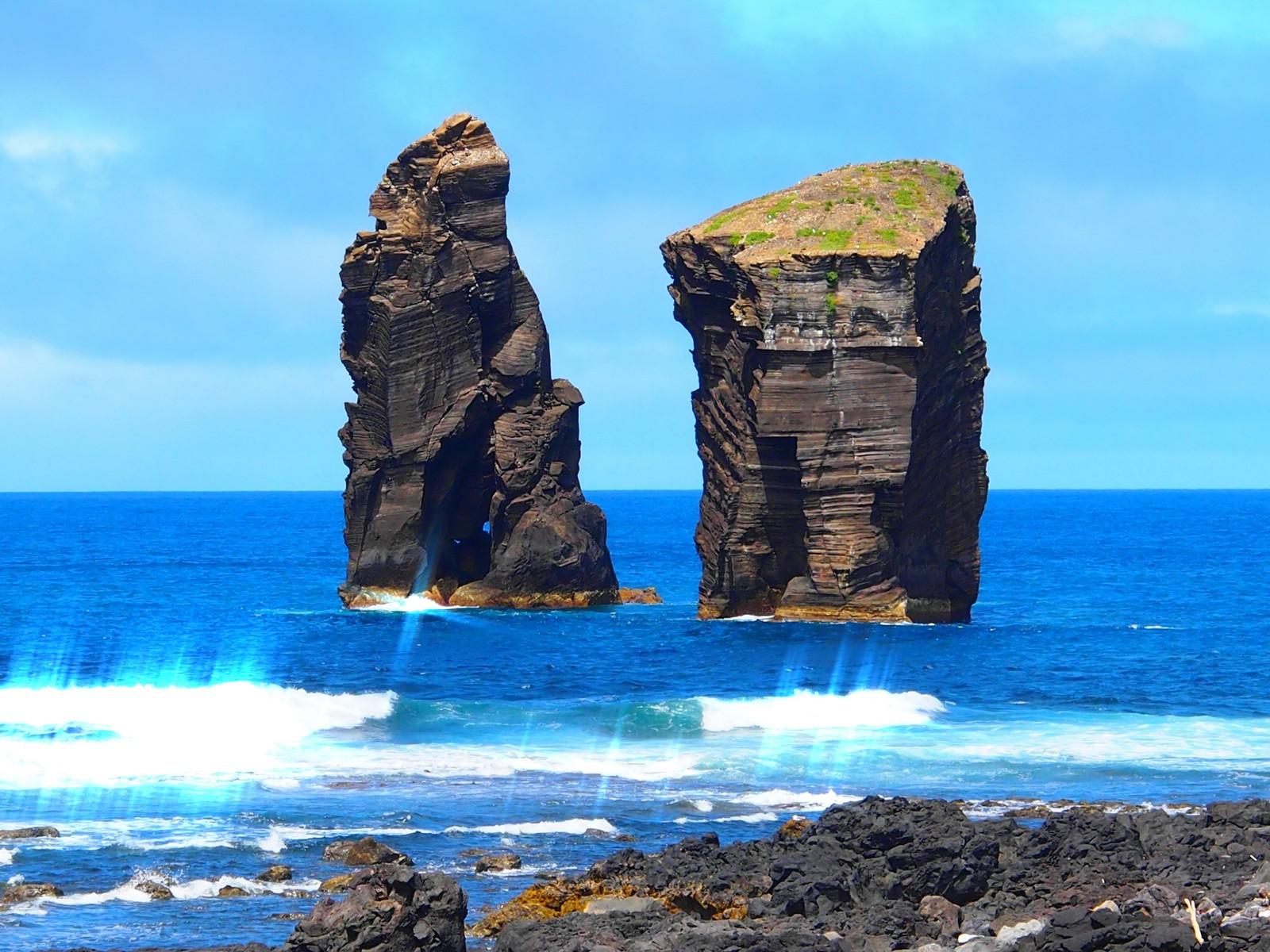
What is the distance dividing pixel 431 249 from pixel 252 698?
30.2 meters

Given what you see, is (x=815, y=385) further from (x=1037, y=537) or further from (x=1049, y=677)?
(x=1037, y=537)

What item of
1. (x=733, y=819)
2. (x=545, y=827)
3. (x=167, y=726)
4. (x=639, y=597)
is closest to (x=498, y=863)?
(x=545, y=827)

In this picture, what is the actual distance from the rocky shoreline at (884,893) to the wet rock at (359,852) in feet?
0.11

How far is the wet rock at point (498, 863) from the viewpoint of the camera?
2473cm

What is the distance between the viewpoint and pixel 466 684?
5044cm

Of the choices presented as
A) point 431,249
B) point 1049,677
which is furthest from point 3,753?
point 431,249

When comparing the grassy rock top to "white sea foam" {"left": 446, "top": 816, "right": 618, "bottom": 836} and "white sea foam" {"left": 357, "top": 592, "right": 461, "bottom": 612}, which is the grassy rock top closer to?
"white sea foam" {"left": 357, "top": 592, "right": 461, "bottom": 612}

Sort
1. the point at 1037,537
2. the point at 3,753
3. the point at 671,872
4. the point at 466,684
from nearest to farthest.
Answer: the point at 671,872 → the point at 3,753 → the point at 466,684 → the point at 1037,537

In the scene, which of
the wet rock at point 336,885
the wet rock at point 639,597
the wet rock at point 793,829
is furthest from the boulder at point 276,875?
the wet rock at point 639,597

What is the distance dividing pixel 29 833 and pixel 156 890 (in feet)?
16.5

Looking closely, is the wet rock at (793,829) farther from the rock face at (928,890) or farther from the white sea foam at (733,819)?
the white sea foam at (733,819)

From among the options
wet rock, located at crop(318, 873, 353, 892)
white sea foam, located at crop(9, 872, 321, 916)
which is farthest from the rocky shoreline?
white sea foam, located at crop(9, 872, 321, 916)

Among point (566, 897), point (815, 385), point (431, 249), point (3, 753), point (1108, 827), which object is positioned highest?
point (431, 249)

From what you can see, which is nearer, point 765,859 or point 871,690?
point 765,859
